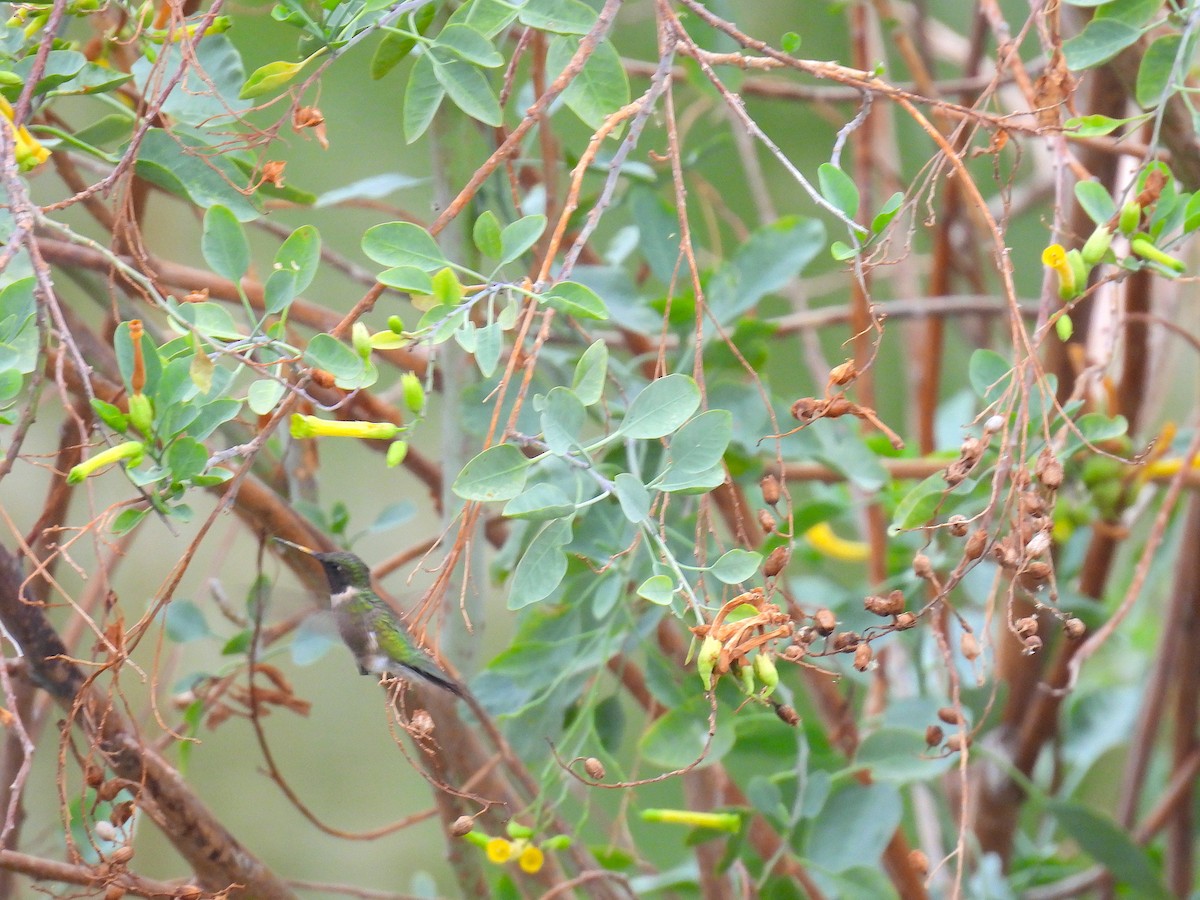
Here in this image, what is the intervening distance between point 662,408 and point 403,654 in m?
0.34

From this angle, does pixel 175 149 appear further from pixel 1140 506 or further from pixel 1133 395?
pixel 1140 506

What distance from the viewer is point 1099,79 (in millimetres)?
1054

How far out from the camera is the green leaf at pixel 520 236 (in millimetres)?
634

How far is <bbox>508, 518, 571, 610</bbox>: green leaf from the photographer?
0.59 m

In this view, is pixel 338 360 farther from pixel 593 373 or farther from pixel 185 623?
pixel 185 623

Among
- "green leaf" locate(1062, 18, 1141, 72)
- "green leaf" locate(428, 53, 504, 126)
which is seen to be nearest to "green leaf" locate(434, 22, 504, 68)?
"green leaf" locate(428, 53, 504, 126)

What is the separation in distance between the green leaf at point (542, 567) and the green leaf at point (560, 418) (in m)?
0.04

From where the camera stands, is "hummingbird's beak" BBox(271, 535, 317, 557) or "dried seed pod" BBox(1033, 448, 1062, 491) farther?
"hummingbird's beak" BBox(271, 535, 317, 557)

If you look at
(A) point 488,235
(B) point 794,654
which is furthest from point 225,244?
(B) point 794,654

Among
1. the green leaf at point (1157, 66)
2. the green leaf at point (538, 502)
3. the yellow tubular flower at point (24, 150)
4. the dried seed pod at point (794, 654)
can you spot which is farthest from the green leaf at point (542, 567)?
the green leaf at point (1157, 66)

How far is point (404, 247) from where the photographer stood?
0.62 metres

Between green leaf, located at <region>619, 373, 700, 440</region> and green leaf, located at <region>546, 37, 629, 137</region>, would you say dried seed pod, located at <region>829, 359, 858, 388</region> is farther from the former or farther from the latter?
green leaf, located at <region>546, 37, 629, 137</region>

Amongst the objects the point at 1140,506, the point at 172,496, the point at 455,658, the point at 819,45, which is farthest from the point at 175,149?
the point at 819,45

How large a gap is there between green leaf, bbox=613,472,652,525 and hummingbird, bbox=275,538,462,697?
24cm
